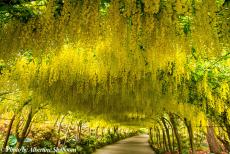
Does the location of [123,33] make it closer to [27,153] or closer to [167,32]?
[167,32]

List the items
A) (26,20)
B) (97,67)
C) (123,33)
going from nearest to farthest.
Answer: (123,33), (26,20), (97,67)

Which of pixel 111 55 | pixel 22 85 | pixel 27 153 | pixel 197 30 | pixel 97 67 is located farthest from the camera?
pixel 27 153

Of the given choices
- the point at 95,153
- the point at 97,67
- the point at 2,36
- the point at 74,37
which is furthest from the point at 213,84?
the point at 95,153

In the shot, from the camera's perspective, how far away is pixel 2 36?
13.1 feet

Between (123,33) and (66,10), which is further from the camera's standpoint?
(123,33)

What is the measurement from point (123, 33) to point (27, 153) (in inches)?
434

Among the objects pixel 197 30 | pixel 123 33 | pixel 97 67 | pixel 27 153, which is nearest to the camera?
pixel 197 30

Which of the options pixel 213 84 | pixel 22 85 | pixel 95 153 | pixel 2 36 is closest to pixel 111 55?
pixel 2 36

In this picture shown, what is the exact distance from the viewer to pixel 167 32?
3.42m

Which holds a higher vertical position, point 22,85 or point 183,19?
point 183,19

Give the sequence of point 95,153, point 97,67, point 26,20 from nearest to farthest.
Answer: point 26,20, point 97,67, point 95,153

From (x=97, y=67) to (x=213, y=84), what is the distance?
3.31m

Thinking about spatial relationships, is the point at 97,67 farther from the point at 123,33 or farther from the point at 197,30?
the point at 197,30

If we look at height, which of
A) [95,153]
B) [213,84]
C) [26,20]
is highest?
[26,20]
